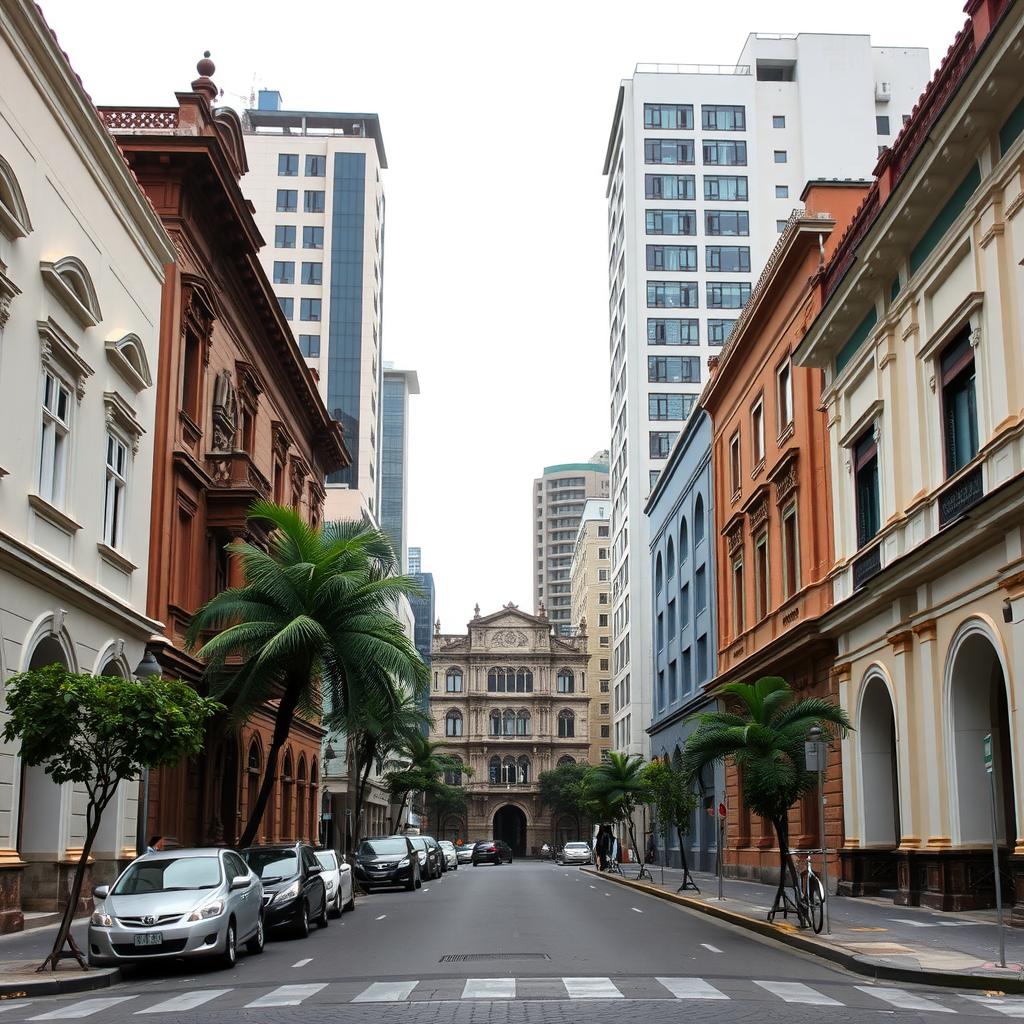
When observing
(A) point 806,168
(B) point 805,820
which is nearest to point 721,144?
(A) point 806,168

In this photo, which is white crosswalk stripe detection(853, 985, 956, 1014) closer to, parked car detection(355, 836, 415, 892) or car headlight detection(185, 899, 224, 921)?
car headlight detection(185, 899, 224, 921)

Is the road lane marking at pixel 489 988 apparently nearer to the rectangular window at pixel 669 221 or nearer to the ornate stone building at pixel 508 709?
the rectangular window at pixel 669 221

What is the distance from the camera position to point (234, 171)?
1278 inches

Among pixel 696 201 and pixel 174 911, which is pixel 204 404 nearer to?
pixel 174 911

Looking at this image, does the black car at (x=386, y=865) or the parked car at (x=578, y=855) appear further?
the parked car at (x=578, y=855)

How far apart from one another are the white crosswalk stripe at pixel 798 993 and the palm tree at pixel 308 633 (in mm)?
14213

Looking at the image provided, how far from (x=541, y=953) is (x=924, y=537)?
1080 centimetres

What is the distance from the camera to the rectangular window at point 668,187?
269ft

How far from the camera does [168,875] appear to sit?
16.3 m

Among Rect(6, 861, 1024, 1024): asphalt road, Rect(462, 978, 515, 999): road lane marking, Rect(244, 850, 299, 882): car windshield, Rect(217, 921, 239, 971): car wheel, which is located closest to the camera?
Rect(6, 861, 1024, 1024): asphalt road

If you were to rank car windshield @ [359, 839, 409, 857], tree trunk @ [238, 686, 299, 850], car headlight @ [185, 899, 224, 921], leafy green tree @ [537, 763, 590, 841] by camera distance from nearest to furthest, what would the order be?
1. car headlight @ [185, 899, 224, 921]
2. tree trunk @ [238, 686, 299, 850]
3. car windshield @ [359, 839, 409, 857]
4. leafy green tree @ [537, 763, 590, 841]

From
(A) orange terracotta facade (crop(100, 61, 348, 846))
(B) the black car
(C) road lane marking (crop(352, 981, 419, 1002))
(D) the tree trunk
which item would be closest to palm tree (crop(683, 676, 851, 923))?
(C) road lane marking (crop(352, 981, 419, 1002))

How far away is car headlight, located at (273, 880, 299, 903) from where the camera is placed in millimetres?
19641

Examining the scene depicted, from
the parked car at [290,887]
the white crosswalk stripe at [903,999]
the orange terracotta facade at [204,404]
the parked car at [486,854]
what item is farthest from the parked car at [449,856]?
the white crosswalk stripe at [903,999]
